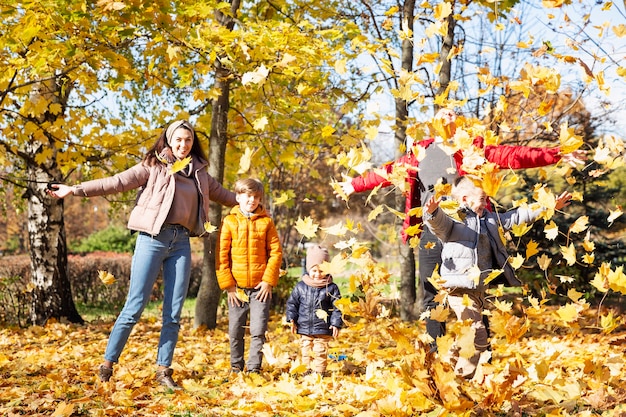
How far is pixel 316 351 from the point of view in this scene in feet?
14.9

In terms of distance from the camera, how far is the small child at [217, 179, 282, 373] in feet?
14.3

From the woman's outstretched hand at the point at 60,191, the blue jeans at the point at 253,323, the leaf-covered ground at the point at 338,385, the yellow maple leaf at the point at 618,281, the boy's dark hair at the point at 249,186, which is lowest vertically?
the leaf-covered ground at the point at 338,385

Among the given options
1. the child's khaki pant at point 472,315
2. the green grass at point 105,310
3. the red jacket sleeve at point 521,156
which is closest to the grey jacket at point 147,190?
the child's khaki pant at point 472,315

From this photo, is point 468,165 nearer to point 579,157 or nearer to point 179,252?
point 579,157

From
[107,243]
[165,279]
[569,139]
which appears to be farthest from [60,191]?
[107,243]

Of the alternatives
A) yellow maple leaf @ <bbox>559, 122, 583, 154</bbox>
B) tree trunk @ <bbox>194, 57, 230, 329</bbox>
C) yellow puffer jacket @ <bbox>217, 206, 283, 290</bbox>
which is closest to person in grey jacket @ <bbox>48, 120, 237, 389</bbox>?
yellow puffer jacket @ <bbox>217, 206, 283, 290</bbox>

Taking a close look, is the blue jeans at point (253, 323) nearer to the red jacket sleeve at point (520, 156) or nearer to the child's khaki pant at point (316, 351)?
the child's khaki pant at point (316, 351)

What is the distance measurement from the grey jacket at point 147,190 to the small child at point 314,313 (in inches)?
37.9

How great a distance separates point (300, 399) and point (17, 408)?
1654mm

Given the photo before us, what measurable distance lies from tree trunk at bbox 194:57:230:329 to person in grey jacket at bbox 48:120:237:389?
3.12 meters

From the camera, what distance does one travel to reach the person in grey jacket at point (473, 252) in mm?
3828

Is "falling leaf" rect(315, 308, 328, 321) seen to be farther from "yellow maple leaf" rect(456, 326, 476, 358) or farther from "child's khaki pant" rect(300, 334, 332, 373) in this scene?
"yellow maple leaf" rect(456, 326, 476, 358)

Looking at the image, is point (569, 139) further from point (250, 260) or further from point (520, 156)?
point (250, 260)

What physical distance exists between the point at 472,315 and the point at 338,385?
1.04 meters
